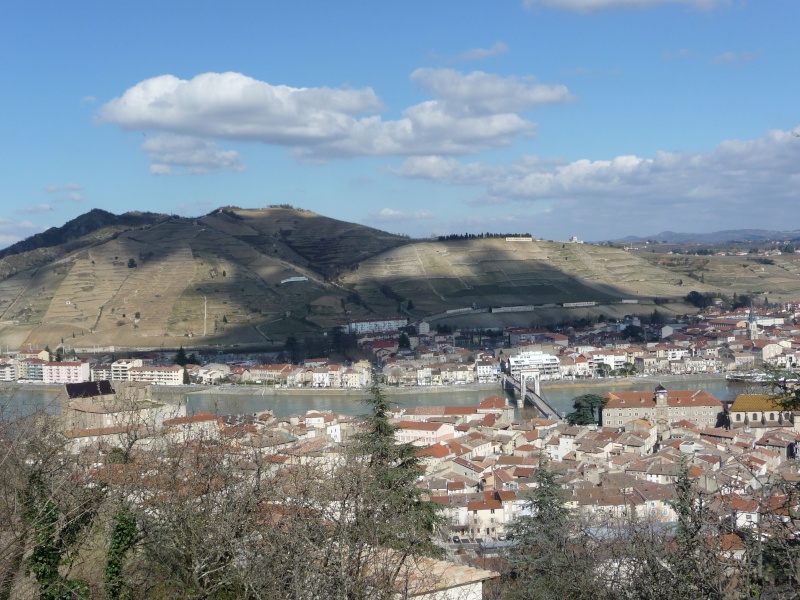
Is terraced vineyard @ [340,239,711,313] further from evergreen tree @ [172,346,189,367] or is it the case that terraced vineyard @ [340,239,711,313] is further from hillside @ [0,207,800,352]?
evergreen tree @ [172,346,189,367]

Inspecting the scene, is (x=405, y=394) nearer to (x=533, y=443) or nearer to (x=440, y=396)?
(x=440, y=396)

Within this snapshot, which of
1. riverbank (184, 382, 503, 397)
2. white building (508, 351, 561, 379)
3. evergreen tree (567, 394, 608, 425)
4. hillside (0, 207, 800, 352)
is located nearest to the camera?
evergreen tree (567, 394, 608, 425)

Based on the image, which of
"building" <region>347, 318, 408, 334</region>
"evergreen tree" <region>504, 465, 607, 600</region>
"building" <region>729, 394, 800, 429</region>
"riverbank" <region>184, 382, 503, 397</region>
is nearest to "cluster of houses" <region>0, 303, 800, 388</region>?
"riverbank" <region>184, 382, 503, 397</region>

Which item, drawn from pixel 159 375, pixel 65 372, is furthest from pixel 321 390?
pixel 65 372

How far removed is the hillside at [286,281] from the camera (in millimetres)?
41750

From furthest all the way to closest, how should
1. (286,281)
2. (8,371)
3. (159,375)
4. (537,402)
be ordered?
(286,281) < (8,371) < (159,375) < (537,402)

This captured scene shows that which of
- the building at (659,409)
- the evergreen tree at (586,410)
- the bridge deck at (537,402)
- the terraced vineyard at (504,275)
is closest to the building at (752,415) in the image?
the building at (659,409)

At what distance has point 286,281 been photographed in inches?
1906

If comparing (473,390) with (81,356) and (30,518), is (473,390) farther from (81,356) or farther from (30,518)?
(30,518)

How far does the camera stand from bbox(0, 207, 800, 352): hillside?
41750mm

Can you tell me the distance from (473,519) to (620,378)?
19.1 meters

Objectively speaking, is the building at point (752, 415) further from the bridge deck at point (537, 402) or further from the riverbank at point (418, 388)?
the riverbank at point (418, 388)

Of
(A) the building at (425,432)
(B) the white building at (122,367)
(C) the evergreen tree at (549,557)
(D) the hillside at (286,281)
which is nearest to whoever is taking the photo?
(C) the evergreen tree at (549,557)

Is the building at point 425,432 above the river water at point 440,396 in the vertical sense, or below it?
above
